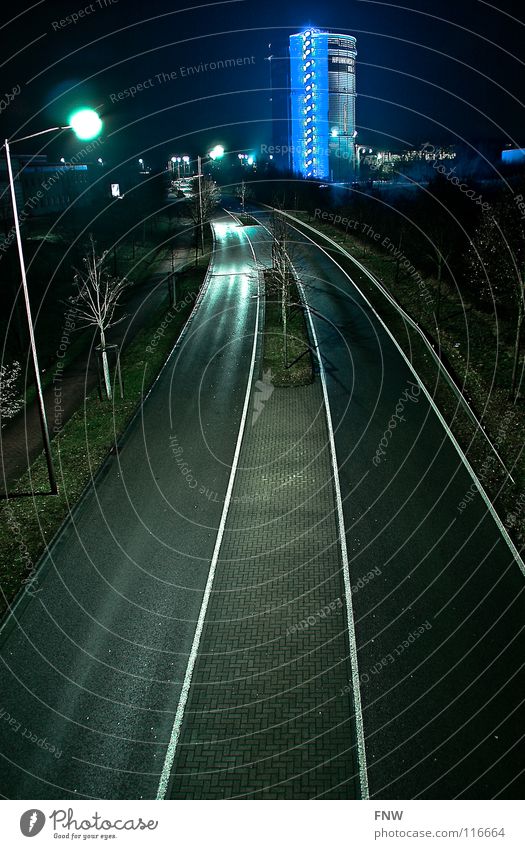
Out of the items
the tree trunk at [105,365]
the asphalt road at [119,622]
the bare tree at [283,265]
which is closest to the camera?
the asphalt road at [119,622]

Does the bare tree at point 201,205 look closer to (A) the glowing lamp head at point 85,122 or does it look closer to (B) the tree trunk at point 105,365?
(B) the tree trunk at point 105,365

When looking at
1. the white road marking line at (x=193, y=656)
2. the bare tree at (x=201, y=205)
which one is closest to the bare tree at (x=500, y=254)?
the white road marking line at (x=193, y=656)

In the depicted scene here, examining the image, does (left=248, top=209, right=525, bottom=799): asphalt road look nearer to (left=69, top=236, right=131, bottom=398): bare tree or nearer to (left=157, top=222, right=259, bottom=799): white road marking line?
(left=157, top=222, right=259, bottom=799): white road marking line

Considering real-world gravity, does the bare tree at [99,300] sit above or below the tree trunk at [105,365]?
above

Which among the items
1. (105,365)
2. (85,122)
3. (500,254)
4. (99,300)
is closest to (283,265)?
(99,300)

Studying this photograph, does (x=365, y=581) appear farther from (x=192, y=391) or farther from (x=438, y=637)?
(x=192, y=391)

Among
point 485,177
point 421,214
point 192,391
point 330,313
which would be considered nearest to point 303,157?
point 485,177

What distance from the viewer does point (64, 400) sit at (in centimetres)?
2623

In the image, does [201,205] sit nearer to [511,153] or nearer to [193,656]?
[511,153]

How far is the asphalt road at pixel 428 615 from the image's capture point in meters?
10.2

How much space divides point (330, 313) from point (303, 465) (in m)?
17.9

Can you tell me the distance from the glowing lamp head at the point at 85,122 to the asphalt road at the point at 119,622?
32.9 feet

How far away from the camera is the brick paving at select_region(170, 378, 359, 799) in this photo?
10.2m

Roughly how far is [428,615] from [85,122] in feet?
48.7
